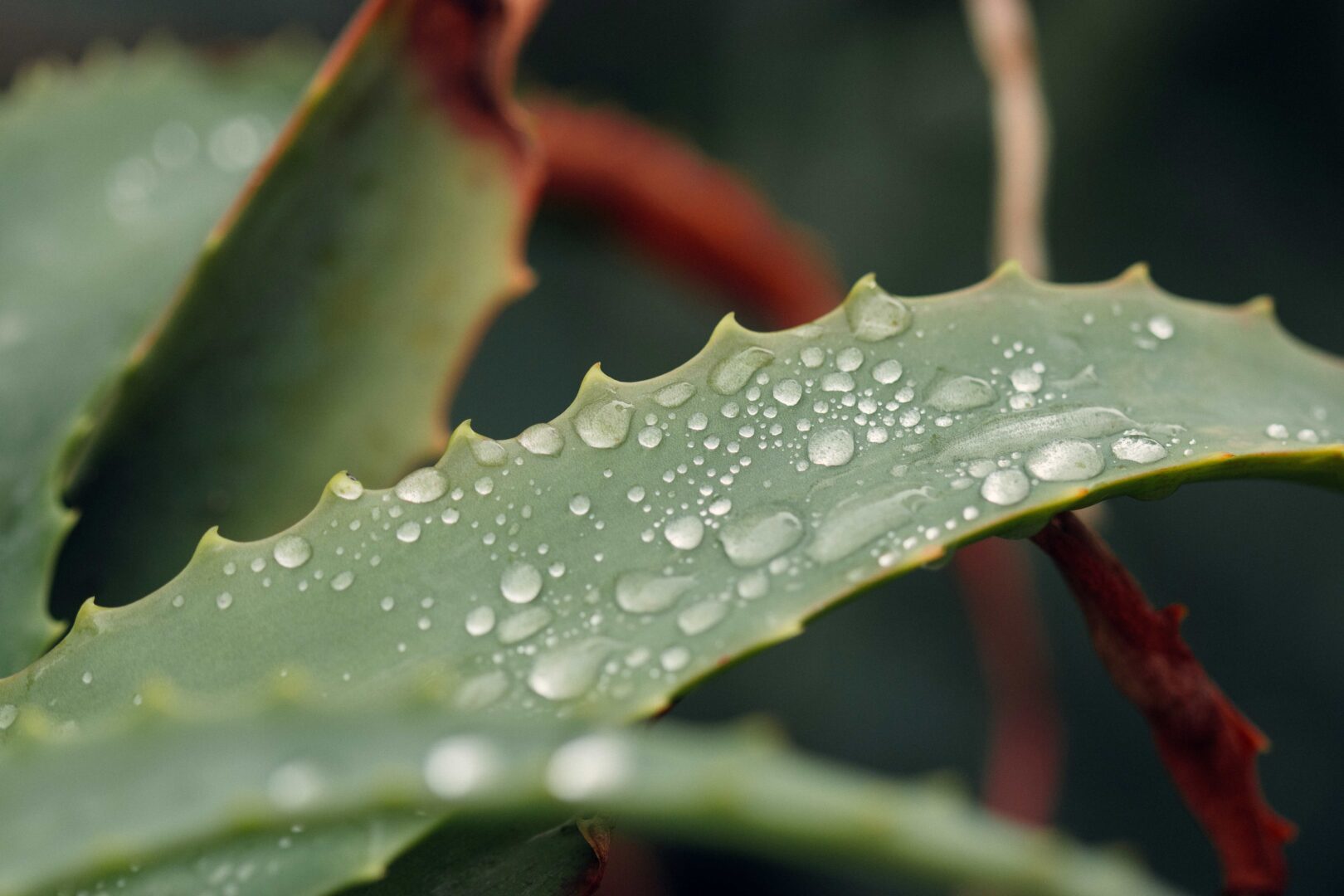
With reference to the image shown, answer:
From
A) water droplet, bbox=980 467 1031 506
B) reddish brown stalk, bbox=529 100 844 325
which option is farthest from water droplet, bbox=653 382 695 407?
reddish brown stalk, bbox=529 100 844 325

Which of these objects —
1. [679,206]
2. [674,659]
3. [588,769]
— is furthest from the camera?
[679,206]

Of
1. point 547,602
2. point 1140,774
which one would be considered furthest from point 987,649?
point 547,602

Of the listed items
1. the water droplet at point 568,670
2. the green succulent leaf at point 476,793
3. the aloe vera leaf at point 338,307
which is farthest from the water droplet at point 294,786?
the aloe vera leaf at point 338,307

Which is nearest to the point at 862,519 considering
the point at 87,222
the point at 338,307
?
the point at 338,307

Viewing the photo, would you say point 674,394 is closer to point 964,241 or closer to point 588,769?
point 588,769

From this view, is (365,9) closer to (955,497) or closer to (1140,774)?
(955,497)

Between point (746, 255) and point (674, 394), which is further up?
point (674, 394)

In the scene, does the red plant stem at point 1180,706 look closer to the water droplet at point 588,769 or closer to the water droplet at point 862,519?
the water droplet at point 862,519
